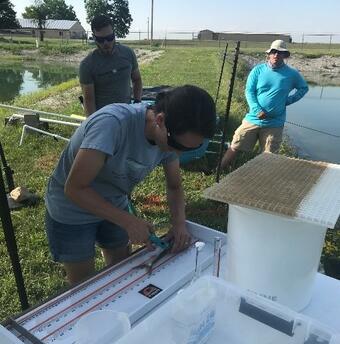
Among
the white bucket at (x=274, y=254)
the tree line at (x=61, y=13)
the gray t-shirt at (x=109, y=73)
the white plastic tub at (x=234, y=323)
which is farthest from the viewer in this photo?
the tree line at (x=61, y=13)

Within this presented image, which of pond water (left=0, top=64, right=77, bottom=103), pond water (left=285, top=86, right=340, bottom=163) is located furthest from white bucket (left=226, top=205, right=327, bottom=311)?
pond water (left=0, top=64, right=77, bottom=103)

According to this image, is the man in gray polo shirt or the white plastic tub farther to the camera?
the man in gray polo shirt

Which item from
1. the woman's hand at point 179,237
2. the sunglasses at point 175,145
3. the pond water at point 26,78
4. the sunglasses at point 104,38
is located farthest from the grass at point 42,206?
the pond water at point 26,78

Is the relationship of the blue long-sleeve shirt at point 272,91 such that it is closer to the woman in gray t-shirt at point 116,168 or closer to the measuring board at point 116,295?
the woman in gray t-shirt at point 116,168

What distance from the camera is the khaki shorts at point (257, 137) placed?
4.86m

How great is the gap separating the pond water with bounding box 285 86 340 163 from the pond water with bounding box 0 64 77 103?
31.4 feet

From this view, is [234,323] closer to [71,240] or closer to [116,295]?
[116,295]

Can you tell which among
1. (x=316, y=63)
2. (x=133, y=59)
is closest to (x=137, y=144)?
(x=133, y=59)

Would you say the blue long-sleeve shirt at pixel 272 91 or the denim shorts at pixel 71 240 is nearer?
the denim shorts at pixel 71 240

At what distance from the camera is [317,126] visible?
11562 mm

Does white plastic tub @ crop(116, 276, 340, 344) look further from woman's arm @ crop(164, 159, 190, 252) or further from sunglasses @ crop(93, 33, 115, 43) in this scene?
sunglasses @ crop(93, 33, 115, 43)

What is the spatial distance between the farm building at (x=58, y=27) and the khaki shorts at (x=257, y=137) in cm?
5968

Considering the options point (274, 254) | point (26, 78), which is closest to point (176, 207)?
point (274, 254)

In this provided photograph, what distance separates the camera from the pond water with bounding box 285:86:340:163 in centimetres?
884
